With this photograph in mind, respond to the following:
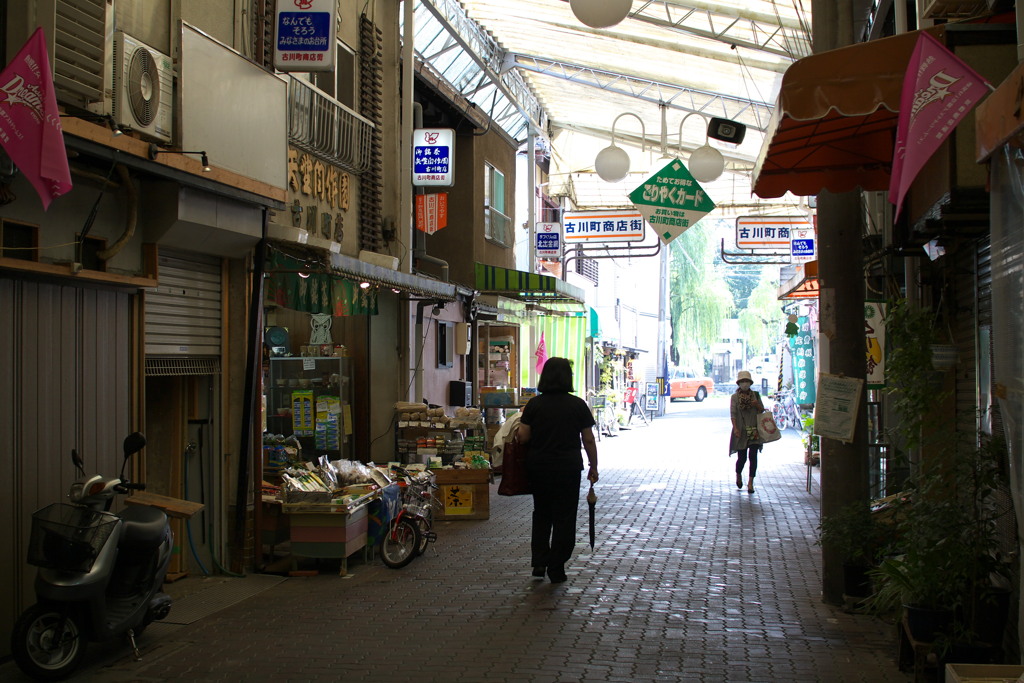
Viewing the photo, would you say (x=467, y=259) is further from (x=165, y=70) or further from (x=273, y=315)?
(x=165, y=70)

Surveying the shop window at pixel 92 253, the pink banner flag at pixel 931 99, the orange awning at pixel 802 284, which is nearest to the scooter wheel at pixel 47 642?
the shop window at pixel 92 253

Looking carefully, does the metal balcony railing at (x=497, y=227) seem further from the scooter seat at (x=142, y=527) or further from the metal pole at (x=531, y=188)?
the scooter seat at (x=142, y=527)

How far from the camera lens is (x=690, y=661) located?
6527mm

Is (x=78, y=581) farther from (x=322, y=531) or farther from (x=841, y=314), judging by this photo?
(x=841, y=314)

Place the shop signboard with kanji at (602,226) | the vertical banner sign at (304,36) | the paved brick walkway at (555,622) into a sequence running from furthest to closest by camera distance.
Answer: the shop signboard with kanji at (602,226), the vertical banner sign at (304,36), the paved brick walkway at (555,622)

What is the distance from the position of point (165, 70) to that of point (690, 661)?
6.25m

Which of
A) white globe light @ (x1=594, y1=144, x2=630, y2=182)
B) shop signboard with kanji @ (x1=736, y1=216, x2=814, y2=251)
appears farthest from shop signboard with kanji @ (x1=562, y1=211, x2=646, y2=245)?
white globe light @ (x1=594, y1=144, x2=630, y2=182)

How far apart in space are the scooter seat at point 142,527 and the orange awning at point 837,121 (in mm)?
5156

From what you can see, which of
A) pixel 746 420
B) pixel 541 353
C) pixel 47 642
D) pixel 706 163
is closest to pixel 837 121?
pixel 47 642

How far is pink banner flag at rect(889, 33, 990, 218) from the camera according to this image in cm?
501

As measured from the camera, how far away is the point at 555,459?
29.1 ft

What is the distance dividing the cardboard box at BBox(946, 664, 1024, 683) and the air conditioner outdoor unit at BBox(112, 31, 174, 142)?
6627 millimetres

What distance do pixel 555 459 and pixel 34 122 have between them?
512cm

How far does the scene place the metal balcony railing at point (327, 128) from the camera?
11.1 meters
